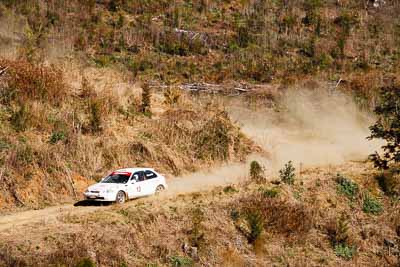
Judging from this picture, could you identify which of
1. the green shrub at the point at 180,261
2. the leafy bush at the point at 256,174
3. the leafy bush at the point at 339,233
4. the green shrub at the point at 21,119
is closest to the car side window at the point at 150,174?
the leafy bush at the point at 256,174

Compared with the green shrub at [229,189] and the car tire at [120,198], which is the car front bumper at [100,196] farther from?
the green shrub at [229,189]

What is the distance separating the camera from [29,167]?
76.8 feet

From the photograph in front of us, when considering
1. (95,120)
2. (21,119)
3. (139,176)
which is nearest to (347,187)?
(139,176)

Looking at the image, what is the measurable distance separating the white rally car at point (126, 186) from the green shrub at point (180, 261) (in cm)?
413

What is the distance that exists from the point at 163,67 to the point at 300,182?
21039 mm

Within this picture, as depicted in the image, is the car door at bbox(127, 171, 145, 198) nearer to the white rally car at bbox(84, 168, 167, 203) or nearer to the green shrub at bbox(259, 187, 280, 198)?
the white rally car at bbox(84, 168, 167, 203)

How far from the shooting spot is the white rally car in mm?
22141

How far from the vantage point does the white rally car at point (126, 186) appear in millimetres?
22141

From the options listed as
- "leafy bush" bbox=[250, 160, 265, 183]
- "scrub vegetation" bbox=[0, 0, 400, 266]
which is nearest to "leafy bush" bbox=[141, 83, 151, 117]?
"scrub vegetation" bbox=[0, 0, 400, 266]

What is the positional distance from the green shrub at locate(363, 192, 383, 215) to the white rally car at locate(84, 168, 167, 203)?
8.41m

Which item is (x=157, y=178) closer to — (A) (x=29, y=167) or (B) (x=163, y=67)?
(A) (x=29, y=167)

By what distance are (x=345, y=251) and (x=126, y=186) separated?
8556 millimetres

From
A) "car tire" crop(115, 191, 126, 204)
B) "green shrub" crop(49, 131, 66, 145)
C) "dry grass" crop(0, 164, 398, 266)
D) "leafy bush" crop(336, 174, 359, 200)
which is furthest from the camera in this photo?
"green shrub" crop(49, 131, 66, 145)

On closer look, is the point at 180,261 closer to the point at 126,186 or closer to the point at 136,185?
the point at 126,186
